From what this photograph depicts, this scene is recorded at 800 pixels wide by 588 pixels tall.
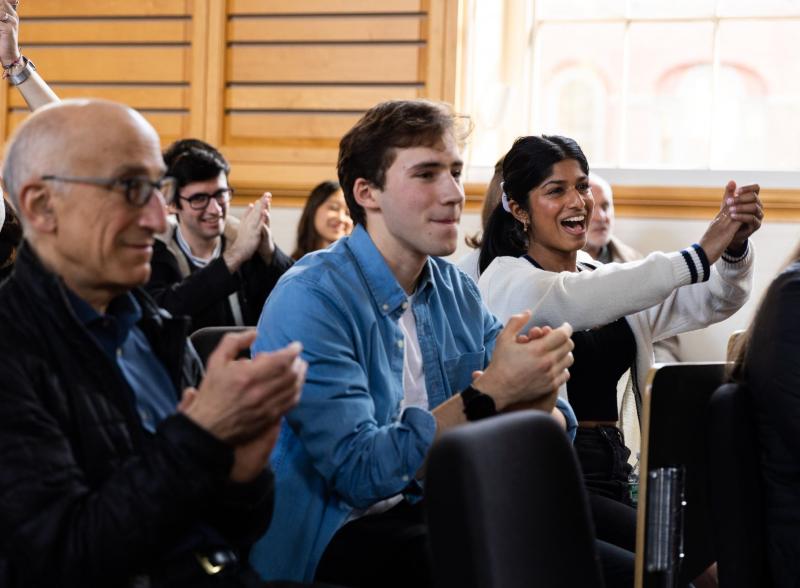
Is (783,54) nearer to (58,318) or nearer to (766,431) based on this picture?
(766,431)

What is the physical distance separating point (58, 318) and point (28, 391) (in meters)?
0.12

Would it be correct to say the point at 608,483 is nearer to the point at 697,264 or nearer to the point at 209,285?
the point at 697,264

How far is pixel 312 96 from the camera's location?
16.9 ft

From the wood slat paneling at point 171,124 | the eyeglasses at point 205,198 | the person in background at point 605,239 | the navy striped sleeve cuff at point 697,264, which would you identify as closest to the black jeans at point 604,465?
the navy striped sleeve cuff at point 697,264

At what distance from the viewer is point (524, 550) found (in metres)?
1.37

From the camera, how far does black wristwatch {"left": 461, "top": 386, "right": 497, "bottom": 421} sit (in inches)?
74.2

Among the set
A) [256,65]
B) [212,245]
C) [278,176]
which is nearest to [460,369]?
[212,245]

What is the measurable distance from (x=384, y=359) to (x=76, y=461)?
766 mm

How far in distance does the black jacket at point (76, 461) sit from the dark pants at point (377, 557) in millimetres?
491

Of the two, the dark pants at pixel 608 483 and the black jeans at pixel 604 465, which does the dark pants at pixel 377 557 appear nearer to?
the dark pants at pixel 608 483

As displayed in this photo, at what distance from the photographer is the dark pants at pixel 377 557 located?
1912mm

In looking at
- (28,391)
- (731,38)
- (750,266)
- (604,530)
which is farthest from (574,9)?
(28,391)

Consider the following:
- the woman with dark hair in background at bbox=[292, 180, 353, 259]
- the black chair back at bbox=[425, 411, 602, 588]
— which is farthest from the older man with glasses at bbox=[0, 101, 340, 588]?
the woman with dark hair in background at bbox=[292, 180, 353, 259]

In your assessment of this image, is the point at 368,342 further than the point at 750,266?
No
